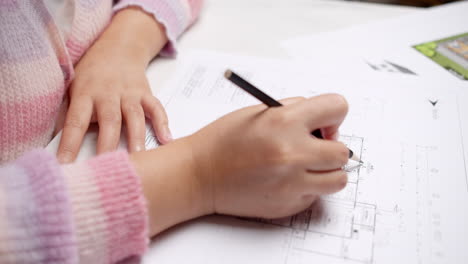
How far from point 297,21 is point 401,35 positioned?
0.17 meters

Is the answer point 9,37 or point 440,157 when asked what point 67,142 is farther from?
point 440,157

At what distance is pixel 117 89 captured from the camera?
56cm

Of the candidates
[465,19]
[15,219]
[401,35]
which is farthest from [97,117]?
[465,19]

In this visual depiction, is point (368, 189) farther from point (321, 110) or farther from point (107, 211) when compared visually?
point (107, 211)

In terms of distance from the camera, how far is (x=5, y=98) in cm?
48

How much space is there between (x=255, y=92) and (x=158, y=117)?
166 mm

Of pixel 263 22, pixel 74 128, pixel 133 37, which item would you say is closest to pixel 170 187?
pixel 74 128

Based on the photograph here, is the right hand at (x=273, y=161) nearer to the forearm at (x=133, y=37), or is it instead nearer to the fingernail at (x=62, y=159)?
the fingernail at (x=62, y=159)

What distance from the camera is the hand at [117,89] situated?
50 cm

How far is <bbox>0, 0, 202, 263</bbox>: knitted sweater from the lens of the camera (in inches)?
13.6

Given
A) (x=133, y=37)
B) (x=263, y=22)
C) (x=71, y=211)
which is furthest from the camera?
(x=263, y=22)

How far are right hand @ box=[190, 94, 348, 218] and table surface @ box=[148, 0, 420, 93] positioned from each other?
0.25m

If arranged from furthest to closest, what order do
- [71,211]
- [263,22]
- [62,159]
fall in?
[263,22], [62,159], [71,211]

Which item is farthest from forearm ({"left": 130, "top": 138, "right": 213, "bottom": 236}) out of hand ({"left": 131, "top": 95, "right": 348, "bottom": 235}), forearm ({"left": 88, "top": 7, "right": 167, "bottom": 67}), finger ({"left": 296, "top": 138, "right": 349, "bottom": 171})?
forearm ({"left": 88, "top": 7, "right": 167, "bottom": 67})
